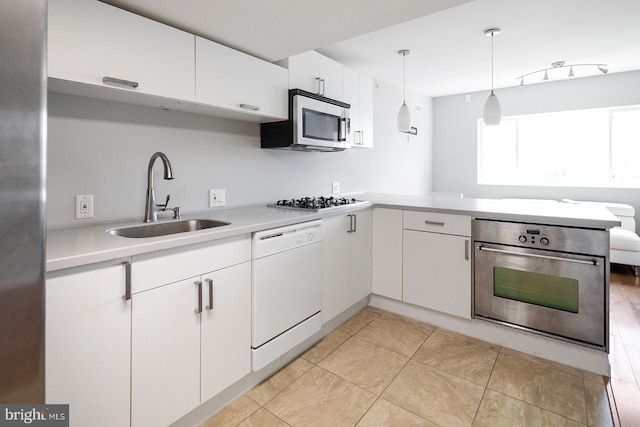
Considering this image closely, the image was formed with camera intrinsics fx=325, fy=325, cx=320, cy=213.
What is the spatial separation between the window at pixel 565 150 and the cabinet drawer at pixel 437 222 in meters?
3.29

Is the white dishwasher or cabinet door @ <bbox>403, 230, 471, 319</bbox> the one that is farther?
cabinet door @ <bbox>403, 230, 471, 319</bbox>

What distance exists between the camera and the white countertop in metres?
1.12

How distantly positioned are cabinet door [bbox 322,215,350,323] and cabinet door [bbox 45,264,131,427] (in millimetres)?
1296

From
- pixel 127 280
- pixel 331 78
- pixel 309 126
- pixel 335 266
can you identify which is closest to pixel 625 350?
pixel 335 266

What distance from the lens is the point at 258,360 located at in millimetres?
1744

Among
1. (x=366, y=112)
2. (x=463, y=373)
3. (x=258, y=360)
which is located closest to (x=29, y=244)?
(x=258, y=360)

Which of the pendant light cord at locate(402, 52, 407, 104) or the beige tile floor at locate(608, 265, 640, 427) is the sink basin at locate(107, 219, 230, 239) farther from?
the pendant light cord at locate(402, 52, 407, 104)

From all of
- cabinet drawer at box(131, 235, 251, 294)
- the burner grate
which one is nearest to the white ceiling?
the burner grate

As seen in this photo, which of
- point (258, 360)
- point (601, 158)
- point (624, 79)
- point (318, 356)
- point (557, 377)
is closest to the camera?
point (258, 360)

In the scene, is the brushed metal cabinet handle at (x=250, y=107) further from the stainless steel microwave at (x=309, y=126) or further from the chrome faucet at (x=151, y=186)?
the chrome faucet at (x=151, y=186)

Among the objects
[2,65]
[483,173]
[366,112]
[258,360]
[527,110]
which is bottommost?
[258,360]

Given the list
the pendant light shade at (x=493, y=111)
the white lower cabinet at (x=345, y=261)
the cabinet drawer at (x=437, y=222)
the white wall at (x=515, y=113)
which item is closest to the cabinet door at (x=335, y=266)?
the white lower cabinet at (x=345, y=261)

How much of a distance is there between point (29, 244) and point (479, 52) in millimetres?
Result: 3742

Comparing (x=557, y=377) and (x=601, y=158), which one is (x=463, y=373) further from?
(x=601, y=158)
